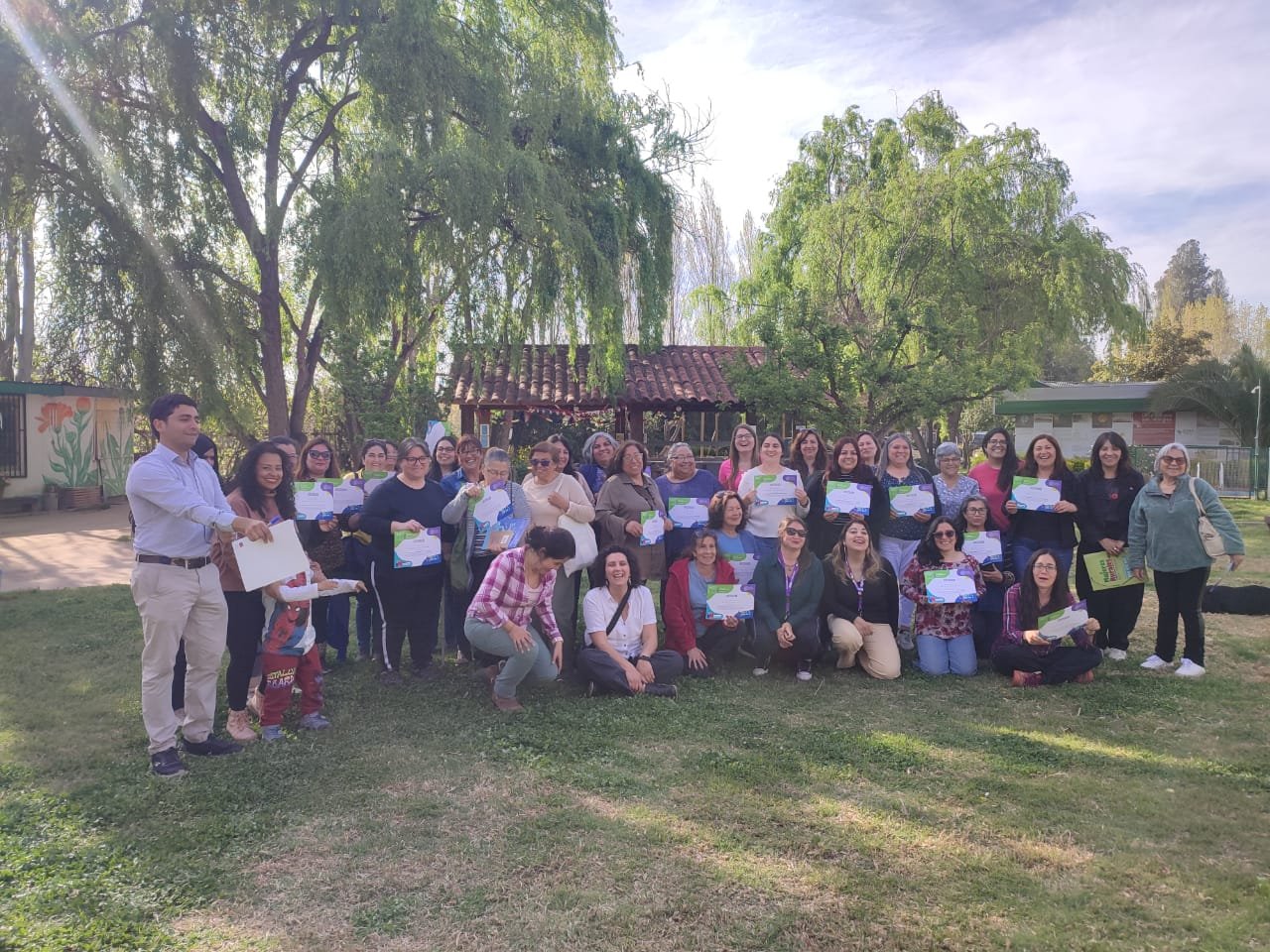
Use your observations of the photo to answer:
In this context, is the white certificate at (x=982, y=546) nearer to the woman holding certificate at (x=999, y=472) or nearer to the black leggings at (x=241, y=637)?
the woman holding certificate at (x=999, y=472)

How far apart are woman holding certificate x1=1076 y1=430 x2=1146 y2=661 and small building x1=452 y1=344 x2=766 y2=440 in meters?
10.7

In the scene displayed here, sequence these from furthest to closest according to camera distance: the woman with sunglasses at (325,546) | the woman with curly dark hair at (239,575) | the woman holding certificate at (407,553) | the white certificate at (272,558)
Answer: the woman with sunglasses at (325,546)
the woman holding certificate at (407,553)
the woman with curly dark hair at (239,575)
the white certificate at (272,558)

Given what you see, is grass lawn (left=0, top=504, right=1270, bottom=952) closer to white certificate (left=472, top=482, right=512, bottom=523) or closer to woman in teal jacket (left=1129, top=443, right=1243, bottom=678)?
woman in teal jacket (left=1129, top=443, right=1243, bottom=678)

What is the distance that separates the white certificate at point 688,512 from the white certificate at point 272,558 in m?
2.75

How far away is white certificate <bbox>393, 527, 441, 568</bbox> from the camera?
550 centimetres

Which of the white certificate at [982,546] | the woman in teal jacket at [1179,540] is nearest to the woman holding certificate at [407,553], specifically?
the white certificate at [982,546]

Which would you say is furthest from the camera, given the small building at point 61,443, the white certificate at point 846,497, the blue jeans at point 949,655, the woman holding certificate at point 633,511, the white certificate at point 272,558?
the small building at point 61,443

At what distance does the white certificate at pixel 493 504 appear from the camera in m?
5.55

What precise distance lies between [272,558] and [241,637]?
2.43ft

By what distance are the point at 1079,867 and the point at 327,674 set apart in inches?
183

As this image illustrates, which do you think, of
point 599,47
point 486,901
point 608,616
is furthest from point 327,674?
point 599,47

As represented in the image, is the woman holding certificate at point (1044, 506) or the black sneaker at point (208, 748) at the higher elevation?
the woman holding certificate at point (1044, 506)

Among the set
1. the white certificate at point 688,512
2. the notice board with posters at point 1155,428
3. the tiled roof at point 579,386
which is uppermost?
the tiled roof at point 579,386

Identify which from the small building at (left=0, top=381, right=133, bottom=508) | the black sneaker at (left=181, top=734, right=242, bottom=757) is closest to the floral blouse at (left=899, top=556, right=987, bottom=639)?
the black sneaker at (left=181, top=734, right=242, bottom=757)
